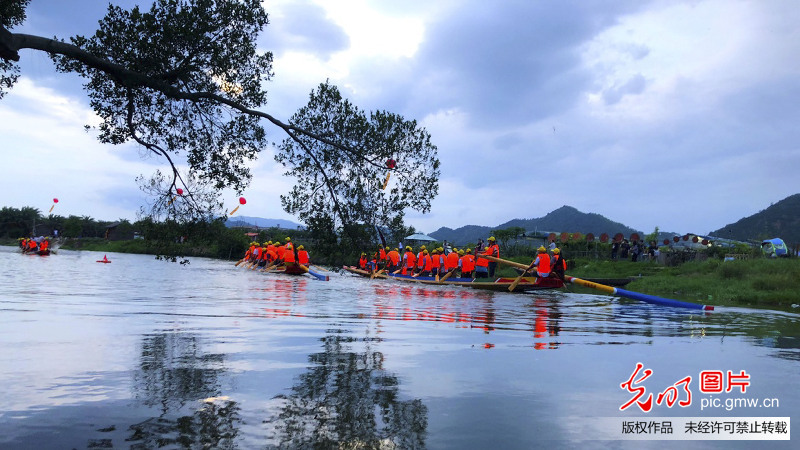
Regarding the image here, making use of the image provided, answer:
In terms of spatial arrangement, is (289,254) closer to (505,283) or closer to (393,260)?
(393,260)

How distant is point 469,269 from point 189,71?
1655 centimetres

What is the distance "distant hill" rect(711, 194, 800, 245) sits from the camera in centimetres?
8343

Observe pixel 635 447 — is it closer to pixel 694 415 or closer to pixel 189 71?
pixel 694 415

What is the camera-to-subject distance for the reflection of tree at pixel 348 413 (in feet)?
10.1

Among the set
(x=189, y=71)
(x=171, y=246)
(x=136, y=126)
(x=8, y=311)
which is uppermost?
(x=189, y=71)

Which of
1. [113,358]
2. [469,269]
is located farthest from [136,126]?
[469,269]

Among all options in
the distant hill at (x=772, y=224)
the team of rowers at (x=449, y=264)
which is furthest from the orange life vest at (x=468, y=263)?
the distant hill at (x=772, y=224)

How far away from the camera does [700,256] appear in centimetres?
3145

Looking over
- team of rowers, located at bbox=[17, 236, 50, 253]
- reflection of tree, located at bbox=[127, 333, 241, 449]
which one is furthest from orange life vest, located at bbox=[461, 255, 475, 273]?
team of rowers, located at bbox=[17, 236, 50, 253]

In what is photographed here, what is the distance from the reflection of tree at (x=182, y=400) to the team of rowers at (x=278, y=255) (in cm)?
2402

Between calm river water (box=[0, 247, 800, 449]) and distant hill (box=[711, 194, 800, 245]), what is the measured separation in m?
85.8

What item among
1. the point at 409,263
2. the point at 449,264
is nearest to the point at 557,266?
the point at 449,264

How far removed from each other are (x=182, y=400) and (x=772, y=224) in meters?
104

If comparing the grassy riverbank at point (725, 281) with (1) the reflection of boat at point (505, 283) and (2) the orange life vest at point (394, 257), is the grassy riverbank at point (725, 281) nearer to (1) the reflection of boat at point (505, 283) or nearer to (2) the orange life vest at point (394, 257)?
(1) the reflection of boat at point (505, 283)
